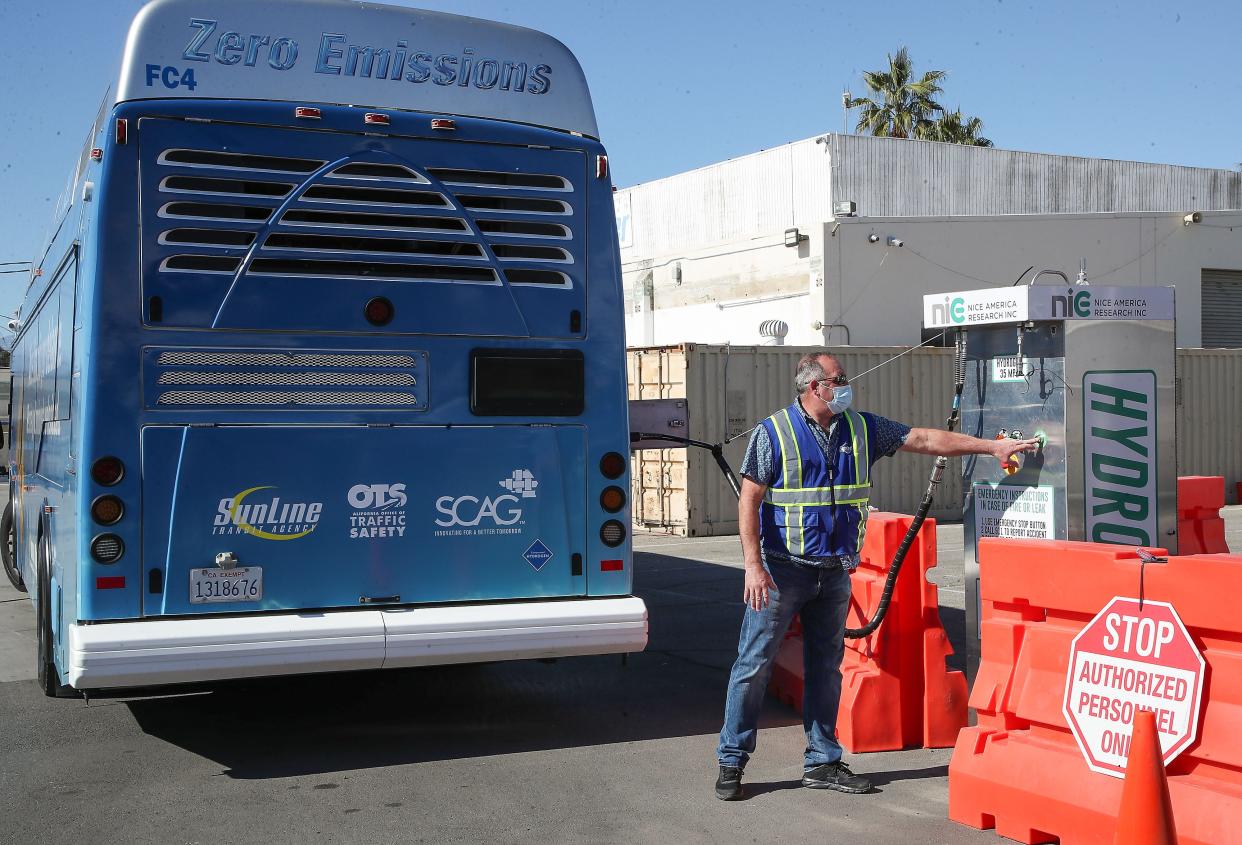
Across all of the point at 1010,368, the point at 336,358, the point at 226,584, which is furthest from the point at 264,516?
the point at 1010,368

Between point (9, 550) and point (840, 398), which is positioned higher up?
point (840, 398)

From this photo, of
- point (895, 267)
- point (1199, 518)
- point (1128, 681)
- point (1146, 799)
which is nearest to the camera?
point (1146, 799)

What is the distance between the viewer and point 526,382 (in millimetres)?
6887

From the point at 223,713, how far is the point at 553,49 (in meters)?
4.46

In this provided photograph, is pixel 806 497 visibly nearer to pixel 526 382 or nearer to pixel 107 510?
pixel 526 382

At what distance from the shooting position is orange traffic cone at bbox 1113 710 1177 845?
4.03 metres

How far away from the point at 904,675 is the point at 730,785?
1.34 m

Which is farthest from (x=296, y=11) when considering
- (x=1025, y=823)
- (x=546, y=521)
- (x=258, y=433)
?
(x=1025, y=823)

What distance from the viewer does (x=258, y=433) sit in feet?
20.8

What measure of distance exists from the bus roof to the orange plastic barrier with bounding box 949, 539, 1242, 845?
3554 millimetres

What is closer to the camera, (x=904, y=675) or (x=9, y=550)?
(x=904, y=675)

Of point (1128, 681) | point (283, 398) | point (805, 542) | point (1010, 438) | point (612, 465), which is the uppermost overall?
point (283, 398)

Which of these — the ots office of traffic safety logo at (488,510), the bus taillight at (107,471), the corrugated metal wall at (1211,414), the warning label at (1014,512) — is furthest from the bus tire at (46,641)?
the corrugated metal wall at (1211,414)

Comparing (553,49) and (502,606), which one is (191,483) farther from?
(553,49)
